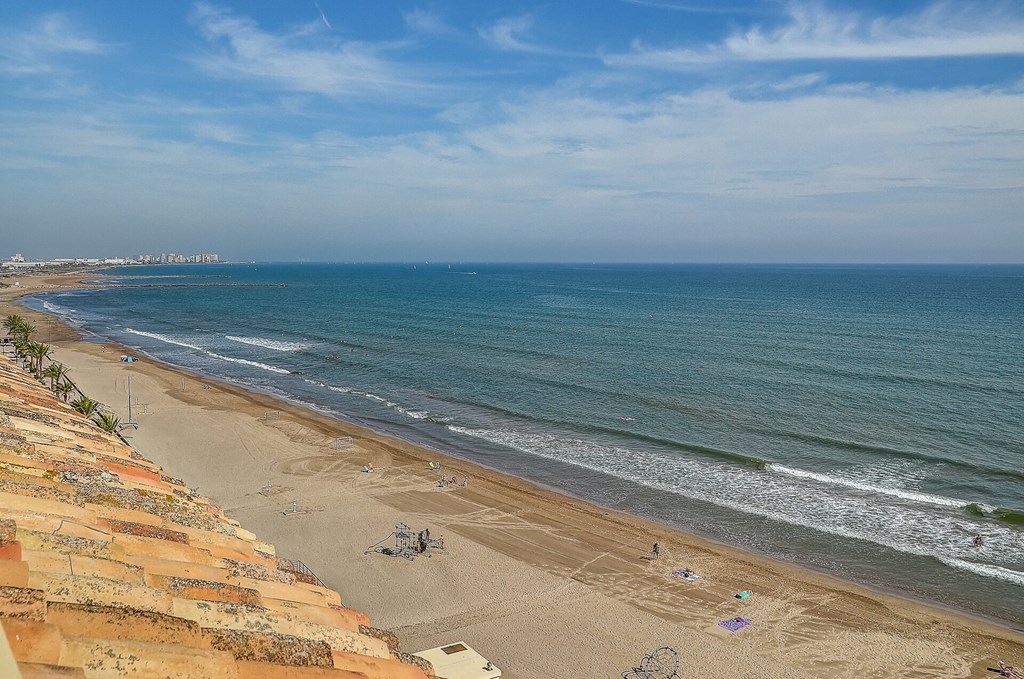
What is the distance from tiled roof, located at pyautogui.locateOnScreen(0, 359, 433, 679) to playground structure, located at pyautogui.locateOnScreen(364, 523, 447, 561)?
16409 mm

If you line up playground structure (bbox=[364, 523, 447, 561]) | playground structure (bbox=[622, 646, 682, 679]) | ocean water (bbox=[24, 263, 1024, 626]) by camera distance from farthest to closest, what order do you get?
1. ocean water (bbox=[24, 263, 1024, 626])
2. playground structure (bbox=[364, 523, 447, 561])
3. playground structure (bbox=[622, 646, 682, 679])

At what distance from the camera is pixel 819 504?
28.4 m

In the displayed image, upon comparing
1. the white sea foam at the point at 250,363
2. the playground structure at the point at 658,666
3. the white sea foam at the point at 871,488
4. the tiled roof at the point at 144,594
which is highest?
the tiled roof at the point at 144,594

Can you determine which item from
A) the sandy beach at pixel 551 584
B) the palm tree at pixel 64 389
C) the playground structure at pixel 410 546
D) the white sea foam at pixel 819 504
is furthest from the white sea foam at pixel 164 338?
the playground structure at pixel 410 546

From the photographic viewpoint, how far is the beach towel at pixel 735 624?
19.0m

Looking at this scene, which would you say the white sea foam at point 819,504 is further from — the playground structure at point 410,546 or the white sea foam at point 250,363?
the white sea foam at point 250,363

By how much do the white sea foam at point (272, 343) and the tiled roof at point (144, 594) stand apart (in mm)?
66520

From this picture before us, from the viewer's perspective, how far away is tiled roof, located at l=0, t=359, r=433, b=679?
345 centimetres

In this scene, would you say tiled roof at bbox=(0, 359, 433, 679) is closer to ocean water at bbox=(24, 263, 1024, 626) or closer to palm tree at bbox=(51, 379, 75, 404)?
ocean water at bbox=(24, 263, 1024, 626)

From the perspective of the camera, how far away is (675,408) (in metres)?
43.3

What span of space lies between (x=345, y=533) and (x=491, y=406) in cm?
2061

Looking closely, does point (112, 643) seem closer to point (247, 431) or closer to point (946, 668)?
point (946, 668)

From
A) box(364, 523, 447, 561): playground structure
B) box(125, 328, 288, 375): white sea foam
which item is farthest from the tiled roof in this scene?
box(125, 328, 288, 375): white sea foam

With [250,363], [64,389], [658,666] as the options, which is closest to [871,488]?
[658,666]
